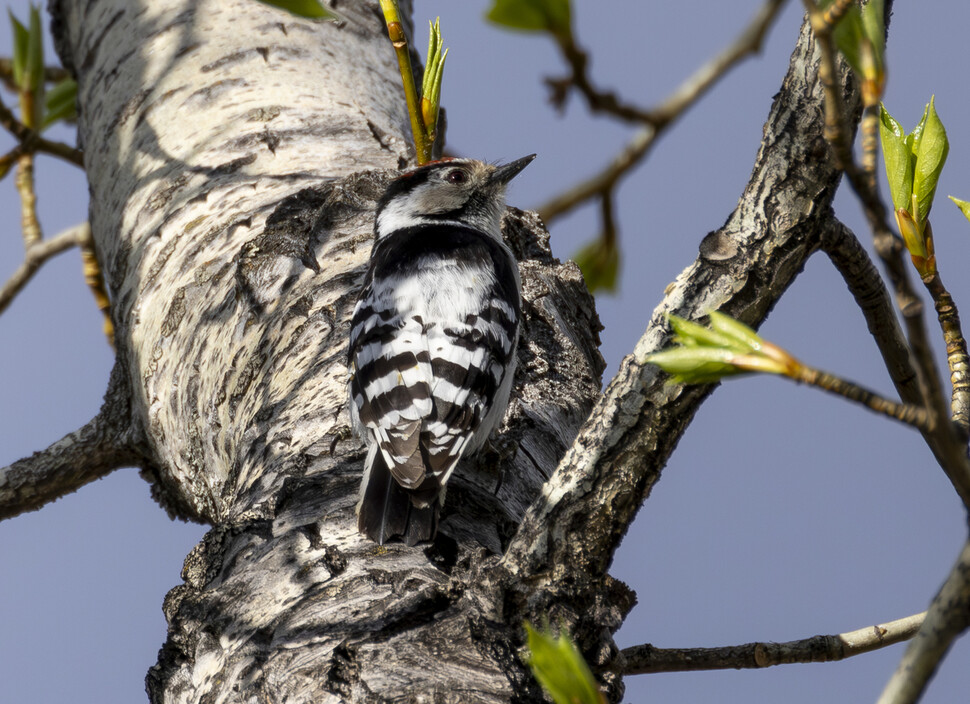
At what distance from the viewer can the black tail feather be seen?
6.45 feet

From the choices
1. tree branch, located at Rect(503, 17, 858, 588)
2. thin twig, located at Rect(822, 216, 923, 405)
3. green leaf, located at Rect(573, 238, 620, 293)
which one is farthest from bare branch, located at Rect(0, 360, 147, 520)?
thin twig, located at Rect(822, 216, 923, 405)

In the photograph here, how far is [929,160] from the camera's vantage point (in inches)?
59.9

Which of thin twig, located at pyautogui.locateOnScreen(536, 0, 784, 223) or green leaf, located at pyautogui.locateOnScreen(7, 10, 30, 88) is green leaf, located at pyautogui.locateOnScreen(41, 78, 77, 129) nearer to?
green leaf, located at pyautogui.locateOnScreen(7, 10, 30, 88)

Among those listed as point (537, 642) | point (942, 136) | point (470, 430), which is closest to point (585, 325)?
point (470, 430)

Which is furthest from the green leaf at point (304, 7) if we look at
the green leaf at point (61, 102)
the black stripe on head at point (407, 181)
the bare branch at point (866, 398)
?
the green leaf at point (61, 102)

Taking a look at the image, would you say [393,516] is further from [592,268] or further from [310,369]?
[592,268]

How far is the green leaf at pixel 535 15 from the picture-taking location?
37.1 inches

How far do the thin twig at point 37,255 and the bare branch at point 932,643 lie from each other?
385 centimetres

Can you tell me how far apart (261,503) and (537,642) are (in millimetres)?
1095

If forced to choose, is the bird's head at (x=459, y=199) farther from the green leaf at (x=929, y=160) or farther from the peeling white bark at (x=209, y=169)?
the green leaf at (x=929, y=160)

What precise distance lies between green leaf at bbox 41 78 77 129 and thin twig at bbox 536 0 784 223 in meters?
3.49

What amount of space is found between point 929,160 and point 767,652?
37.1 inches

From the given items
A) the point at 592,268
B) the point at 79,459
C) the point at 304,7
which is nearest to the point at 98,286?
the point at 79,459

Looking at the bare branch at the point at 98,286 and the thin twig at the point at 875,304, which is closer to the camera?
the thin twig at the point at 875,304
